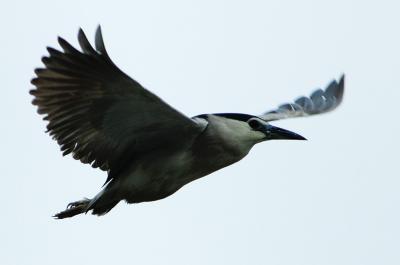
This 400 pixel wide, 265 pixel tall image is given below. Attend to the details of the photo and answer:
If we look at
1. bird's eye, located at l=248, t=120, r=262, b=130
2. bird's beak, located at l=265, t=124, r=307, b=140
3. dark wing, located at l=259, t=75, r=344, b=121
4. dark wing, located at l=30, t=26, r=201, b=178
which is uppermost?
dark wing, located at l=30, t=26, r=201, b=178

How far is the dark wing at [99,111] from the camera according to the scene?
9.45 metres

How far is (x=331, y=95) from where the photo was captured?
13922mm

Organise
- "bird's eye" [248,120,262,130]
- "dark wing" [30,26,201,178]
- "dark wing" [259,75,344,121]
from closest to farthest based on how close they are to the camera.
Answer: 1. "dark wing" [30,26,201,178]
2. "bird's eye" [248,120,262,130]
3. "dark wing" [259,75,344,121]

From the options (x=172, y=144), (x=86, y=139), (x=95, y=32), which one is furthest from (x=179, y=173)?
(x=95, y=32)

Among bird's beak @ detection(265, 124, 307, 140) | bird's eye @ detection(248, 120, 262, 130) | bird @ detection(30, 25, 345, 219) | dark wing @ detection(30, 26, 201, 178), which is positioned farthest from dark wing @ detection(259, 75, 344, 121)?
dark wing @ detection(30, 26, 201, 178)

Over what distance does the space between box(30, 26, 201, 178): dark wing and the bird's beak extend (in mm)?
938

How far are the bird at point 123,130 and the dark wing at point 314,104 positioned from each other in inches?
72.9

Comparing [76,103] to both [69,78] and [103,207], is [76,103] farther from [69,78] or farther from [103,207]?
[103,207]

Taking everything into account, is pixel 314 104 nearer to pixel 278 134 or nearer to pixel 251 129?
pixel 278 134

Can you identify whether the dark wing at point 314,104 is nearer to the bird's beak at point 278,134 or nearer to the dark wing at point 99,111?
the bird's beak at point 278,134

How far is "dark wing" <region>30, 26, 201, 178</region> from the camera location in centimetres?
945

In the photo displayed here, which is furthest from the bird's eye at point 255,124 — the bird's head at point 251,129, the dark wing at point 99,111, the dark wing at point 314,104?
the dark wing at point 314,104

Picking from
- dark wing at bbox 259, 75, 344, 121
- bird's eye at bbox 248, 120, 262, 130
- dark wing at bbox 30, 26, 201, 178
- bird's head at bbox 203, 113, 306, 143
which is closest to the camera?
dark wing at bbox 30, 26, 201, 178

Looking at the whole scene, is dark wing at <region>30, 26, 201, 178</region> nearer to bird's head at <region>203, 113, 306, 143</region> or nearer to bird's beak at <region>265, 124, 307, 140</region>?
bird's head at <region>203, 113, 306, 143</region>
